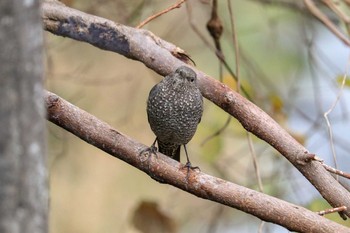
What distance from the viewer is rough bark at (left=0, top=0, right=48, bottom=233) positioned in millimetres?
1104

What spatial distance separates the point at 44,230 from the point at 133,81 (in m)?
4.34

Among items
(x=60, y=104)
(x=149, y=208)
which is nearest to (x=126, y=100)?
(x=149, y=208)

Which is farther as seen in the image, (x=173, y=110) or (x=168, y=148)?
(x=168, y=148)

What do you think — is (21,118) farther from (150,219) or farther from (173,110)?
(150,219)

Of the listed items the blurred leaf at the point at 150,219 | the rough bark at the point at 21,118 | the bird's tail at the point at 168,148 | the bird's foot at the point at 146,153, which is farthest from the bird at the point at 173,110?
the rough bark at the point at 21,118

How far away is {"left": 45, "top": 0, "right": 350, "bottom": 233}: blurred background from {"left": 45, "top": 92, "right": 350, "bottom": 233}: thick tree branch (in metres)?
1.37

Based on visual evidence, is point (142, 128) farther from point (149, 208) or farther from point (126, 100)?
point (149, 208)

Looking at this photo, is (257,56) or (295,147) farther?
(257,56)

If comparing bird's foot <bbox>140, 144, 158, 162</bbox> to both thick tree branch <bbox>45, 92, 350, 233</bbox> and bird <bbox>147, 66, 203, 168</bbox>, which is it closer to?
thick tree branch <bbox>45, 92, 350, 233</bbox>

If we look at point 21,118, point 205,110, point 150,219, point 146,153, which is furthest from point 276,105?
point 21,118

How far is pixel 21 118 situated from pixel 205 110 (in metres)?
3.51

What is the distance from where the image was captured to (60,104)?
2432 millimetres

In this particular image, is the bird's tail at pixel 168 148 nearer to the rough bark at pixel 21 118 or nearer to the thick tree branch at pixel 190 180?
the thick tree branch at pixel 190 180

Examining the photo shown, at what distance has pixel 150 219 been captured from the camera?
3.77 m
